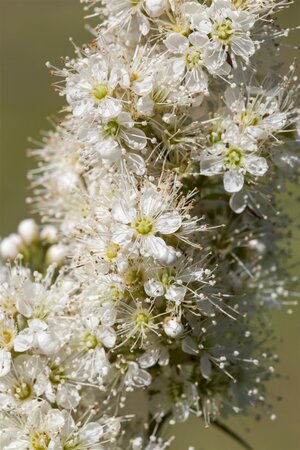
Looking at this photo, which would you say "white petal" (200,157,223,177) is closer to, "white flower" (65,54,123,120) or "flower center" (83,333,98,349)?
"white flower" (65,54,123,120)

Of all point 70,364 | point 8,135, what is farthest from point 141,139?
point 8,135

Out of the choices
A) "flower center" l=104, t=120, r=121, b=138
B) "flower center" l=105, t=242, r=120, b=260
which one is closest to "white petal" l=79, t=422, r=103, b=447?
"flower center" l=105, t=242, r=120, b=260

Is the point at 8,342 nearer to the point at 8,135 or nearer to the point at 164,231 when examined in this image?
the point at 164,231

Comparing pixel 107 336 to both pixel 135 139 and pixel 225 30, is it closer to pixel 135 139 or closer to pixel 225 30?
pixel 135 139

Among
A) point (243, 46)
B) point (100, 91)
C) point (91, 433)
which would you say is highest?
point (100, 91)

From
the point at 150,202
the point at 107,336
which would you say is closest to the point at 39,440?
the point at 107,336

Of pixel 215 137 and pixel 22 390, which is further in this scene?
pixel 215 137

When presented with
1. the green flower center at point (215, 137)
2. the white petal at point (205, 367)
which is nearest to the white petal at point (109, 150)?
the green flower center at point (215, 137)
